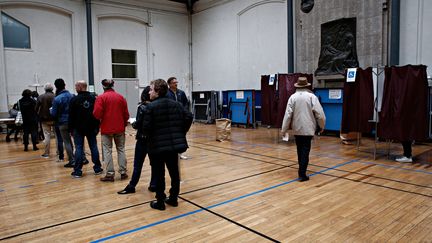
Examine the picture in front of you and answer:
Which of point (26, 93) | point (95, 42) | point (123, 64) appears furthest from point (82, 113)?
point (123, 64)

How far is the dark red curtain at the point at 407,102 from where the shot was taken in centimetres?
559

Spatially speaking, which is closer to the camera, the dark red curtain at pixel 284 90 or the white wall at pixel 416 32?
the dark red curtain at pixel 284 90

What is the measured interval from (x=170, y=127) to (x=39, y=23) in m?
11.3

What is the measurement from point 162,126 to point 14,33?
438 inches

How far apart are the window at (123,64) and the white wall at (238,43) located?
9.72 feet

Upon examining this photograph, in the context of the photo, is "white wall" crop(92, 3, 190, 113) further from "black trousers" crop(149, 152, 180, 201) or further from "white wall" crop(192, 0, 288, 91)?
"black trousers" crop(149, 152, 180, 201)

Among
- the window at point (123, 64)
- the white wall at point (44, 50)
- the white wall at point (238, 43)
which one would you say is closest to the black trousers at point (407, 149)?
the white wall at point (238, 43)

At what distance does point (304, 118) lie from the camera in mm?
4617

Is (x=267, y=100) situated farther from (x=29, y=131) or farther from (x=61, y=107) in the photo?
(x=29, y=131)

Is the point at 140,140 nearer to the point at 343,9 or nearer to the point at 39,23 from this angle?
the point at 343,9

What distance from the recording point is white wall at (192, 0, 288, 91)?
11844 mm

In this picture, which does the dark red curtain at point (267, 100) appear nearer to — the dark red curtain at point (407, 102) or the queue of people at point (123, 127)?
the dark red curtain at point (407, 102)

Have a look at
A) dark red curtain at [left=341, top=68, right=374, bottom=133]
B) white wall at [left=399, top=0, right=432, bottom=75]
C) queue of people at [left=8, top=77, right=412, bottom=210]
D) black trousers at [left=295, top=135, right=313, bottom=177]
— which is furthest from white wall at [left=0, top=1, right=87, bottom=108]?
white wall at [left=399, top=0, right=432, bottom=75]

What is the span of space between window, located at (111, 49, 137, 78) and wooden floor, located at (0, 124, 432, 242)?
8377 mm
